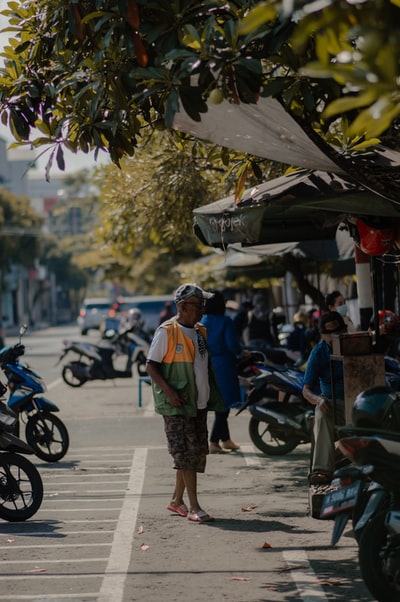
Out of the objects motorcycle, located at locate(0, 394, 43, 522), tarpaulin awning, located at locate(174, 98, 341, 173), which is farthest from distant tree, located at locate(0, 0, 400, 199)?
motorcycle, located at locate(0, 394, 43, 522)

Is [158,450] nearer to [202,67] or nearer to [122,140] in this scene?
[122,140]

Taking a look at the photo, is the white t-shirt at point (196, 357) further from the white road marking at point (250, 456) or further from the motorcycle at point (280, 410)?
the white road marking at point (250, 456)

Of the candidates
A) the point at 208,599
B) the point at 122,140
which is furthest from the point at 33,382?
the point at 208,599

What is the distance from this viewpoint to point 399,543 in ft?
18.5

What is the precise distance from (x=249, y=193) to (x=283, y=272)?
1423 centimetres

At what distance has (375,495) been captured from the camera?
19.2ft

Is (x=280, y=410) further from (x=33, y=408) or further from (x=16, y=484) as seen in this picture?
(x=16, y=484)

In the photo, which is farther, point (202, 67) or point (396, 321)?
point (396, 321)

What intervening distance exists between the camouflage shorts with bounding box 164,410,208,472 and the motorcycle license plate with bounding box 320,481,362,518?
271cm

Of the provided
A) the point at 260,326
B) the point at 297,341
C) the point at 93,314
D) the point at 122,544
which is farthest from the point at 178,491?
the point at 93,314

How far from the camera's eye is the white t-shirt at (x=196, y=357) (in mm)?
8797

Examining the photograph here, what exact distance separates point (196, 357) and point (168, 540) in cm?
154

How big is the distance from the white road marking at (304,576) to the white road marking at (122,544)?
997 millimetres

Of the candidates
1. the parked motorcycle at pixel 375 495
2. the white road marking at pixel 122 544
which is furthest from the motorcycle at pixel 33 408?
the parked motorcycle at pixel 375 495
